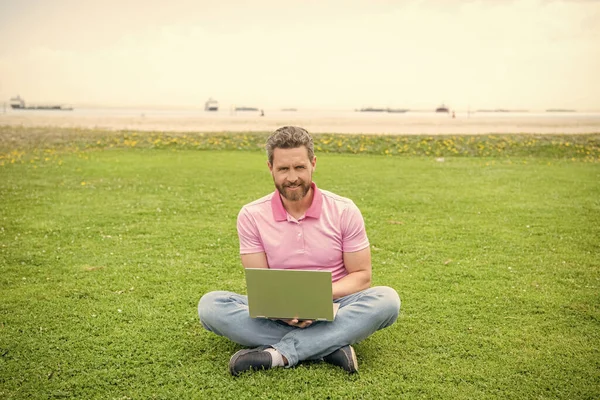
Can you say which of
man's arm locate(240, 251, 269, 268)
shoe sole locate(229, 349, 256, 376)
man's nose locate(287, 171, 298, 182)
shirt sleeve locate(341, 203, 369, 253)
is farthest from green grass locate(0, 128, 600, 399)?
man's nose locate(287, 171, 298, 182)

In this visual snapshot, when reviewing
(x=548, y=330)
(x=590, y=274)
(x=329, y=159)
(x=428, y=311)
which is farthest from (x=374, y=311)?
(x=329, y=159)

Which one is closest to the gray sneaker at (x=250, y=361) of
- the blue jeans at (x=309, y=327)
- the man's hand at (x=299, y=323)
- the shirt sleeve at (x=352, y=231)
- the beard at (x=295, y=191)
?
the blue jeans at (x=309, y=327)

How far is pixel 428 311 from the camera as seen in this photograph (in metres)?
5.23

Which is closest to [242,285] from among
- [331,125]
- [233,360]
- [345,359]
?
[233,360]

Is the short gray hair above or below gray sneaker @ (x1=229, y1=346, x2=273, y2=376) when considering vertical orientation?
above

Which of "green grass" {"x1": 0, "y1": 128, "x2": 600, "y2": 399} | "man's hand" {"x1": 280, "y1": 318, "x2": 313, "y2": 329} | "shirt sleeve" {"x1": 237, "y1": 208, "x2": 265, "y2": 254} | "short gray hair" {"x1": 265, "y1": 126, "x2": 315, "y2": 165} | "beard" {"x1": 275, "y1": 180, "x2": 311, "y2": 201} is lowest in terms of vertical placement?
"green grass" {"x1": 0, "y1": 128, "x2": 600, "y2": 399}

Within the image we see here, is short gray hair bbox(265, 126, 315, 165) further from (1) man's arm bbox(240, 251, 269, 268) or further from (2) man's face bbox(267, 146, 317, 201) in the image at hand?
(1) man's arm bbox(240, 251, 269, 268)

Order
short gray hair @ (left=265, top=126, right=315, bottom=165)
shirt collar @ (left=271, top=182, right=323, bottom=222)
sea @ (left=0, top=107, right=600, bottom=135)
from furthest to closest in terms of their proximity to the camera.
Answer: sea @ (left=0, top=107, right=600, bottom=135) → shirt collar @ (left=271, top=182, right=323, bottom=222) → short gray hair @ (left=265, top=126, right=315, bottom=165)

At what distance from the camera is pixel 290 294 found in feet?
12.2

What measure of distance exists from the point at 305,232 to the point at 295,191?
15.3 inches

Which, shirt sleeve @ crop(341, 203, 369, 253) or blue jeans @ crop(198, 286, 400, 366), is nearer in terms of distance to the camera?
blue jeans @ crop(198, 286, 400, 366)

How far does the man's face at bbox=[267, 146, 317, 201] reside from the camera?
12.8 ft

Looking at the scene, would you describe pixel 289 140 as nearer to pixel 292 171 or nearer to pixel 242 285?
pixel 292 171

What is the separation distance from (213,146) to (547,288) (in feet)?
52.9
